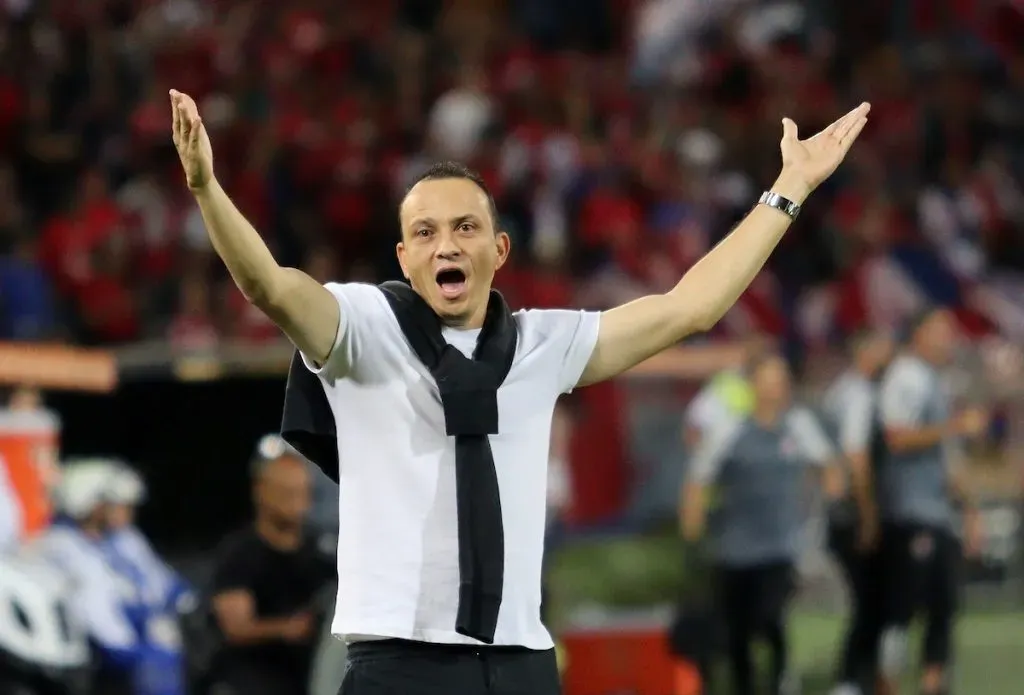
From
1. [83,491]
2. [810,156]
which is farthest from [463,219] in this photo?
[83,491]

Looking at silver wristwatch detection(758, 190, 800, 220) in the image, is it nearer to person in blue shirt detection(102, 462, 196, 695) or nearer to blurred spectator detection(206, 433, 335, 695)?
blurred spectator detection(206, 433, 335, 695)

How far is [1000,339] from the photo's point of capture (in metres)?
13.6

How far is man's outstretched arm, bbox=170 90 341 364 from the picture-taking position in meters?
3.16

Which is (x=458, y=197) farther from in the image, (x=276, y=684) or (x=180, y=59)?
(x=180, y=59)

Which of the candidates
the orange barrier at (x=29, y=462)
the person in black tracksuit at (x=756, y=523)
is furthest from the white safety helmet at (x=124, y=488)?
the person in black tracksuit at (x=756, y=523)

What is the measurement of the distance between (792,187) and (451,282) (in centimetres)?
80

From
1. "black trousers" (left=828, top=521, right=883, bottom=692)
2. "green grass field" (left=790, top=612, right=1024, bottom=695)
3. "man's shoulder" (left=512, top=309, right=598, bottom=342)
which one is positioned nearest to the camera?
"man's shoulder" (left=512, top=309, right=598, bottom=342)

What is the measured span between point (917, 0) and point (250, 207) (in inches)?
311

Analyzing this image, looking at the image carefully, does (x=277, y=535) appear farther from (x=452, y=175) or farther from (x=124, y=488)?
(x=452, y=175)

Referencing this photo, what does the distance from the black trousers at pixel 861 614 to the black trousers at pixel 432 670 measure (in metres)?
6.47

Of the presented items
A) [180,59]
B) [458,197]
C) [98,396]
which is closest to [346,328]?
[458,197]

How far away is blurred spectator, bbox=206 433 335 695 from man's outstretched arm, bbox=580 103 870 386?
12.4ft

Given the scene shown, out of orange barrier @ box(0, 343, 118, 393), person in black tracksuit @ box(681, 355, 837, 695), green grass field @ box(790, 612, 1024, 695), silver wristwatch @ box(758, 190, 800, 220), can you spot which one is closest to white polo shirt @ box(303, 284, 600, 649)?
silver wristwatch @ box(758, 190, 800, 220)

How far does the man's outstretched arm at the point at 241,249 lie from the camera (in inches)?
124
